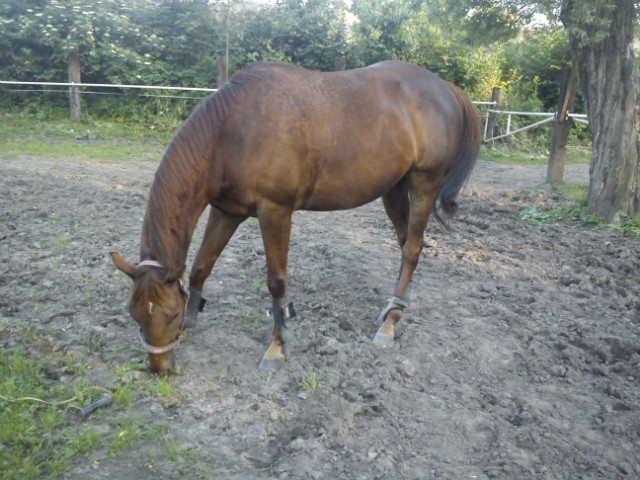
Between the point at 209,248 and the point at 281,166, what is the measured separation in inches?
29.9

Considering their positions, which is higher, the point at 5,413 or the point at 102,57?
the point at 102,57

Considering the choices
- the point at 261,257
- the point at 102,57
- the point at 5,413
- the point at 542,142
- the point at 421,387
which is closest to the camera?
the point at 5,413

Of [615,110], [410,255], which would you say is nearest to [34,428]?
[410,255]

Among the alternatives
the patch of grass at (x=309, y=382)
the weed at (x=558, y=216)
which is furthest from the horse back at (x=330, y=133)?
the weed at (x=558, y=216)

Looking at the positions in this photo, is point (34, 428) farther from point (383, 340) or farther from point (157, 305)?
point (383, 340)

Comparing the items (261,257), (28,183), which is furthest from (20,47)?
(261,257)

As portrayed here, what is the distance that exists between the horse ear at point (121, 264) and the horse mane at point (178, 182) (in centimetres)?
15

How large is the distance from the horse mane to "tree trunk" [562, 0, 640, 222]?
15.9 feet

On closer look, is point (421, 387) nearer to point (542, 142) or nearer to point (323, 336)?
point (323, 336)

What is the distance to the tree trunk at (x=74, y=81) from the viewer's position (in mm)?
12039

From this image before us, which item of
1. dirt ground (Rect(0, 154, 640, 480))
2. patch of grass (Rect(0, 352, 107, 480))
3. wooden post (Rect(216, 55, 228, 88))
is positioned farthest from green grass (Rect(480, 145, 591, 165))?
patch of grass (Rect(0, 352, 107, 480))

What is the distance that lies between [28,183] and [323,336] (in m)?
5.30

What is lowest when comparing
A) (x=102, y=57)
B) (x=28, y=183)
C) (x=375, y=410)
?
(x=375, y=410)

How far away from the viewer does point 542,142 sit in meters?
13.7
